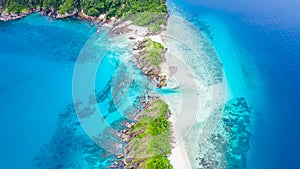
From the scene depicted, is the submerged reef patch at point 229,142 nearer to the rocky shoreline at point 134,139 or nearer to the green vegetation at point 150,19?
the rocky shoreline at point 134,139

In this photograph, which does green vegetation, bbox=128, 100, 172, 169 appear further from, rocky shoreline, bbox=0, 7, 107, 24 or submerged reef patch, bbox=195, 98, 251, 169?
rocky shoreline, bbox=0, 7, 107, 24

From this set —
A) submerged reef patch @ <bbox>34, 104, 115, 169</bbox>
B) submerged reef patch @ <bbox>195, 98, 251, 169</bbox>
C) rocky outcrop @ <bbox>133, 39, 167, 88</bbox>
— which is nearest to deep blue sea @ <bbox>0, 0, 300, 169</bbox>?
submerged reef patch @ <bbox>34, 104, 115, 169</bbox>

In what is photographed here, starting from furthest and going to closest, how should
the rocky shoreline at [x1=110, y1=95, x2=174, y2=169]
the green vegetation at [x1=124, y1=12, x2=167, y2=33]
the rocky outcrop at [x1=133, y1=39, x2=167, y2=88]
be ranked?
1. the green vegetation at [x1=124, y1=12, x2=167, y2=33]
2. the rocky outcrop at [x1=133, y1=39, x2=167, y2=88]
3. the rocky shoreline at [x1=110, y1=95, x2=174, y2=169]

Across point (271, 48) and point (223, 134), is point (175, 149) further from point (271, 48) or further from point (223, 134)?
point (271, 48)

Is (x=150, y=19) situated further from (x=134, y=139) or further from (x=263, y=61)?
(x=134, y=139)

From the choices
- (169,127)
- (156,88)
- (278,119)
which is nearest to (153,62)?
(156,88)

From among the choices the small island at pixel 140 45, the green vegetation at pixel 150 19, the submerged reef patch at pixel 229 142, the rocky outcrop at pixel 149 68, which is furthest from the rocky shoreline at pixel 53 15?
the submerged reef patch at pixel 229 142
